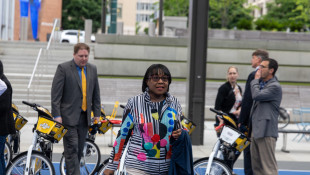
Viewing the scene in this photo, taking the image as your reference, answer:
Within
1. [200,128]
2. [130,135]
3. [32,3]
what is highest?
[32,3]

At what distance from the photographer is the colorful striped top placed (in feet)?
14.7

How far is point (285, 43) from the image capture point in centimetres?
2275

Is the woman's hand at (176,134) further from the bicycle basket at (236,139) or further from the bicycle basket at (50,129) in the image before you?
the bicycle basket at (236,139)

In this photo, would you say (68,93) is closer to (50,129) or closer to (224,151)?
(50,129)

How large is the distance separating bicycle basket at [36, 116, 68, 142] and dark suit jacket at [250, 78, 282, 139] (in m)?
2.56

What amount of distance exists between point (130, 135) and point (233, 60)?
1824 cm

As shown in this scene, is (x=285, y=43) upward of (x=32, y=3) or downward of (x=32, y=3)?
downward

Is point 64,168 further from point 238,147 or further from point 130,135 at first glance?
point 130,135

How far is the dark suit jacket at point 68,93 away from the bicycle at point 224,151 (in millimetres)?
1692

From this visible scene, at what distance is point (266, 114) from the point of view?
738cm

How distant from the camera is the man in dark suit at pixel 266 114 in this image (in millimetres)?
7363

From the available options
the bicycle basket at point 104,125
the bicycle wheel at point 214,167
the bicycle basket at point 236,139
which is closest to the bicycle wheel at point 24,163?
the bicycle basket at point 104,125

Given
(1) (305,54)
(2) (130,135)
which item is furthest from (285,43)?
(2) (130,135)

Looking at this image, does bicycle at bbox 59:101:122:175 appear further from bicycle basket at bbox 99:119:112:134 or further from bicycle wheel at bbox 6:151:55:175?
bicycle wheel at bbox 6:151:55:175
